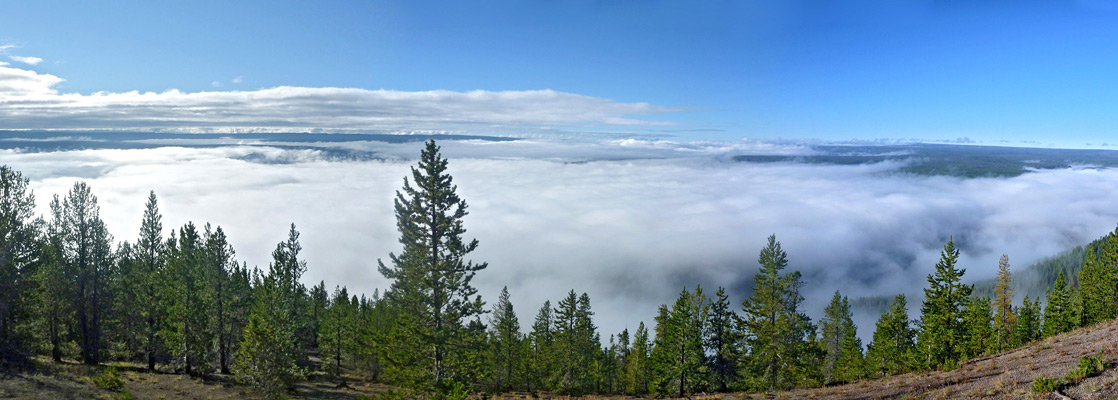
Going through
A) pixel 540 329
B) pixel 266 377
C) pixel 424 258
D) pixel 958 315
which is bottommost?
pixel 540 329

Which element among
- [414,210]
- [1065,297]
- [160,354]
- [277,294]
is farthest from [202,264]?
[1065,297]

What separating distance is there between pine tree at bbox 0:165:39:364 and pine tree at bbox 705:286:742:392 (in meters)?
47.9

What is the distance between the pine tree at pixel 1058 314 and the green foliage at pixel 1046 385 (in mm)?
48594

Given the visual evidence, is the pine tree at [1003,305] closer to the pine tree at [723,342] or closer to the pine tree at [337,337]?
the pine tree at [723,342]

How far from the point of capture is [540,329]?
72.1 metres

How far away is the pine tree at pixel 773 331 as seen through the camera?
40.5 meters

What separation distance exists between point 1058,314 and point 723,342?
41.2 meters

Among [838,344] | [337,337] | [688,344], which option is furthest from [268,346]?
[838,344]

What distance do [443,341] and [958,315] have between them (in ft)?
135

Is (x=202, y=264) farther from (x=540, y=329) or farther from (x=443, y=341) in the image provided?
(x=540, y=329)

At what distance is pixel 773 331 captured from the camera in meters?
40.5

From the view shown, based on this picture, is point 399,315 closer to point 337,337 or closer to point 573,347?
point 337,337

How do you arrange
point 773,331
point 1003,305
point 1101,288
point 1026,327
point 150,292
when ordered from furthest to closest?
point 1026,327 < point 1003,305 < point 1101,288 < point 150,292 < point 773,331

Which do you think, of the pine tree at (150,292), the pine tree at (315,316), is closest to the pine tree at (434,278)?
the pine tree at (150,292)
